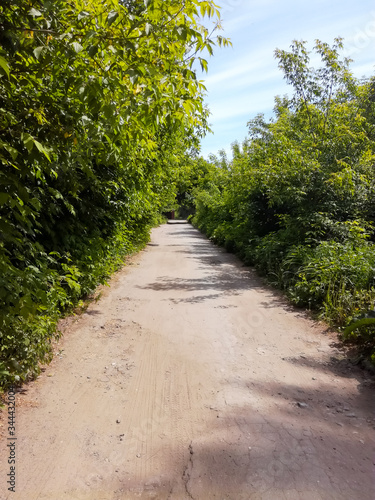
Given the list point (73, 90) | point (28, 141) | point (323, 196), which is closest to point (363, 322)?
point (73, 90)

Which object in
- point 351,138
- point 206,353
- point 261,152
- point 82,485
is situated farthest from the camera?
point 261,152

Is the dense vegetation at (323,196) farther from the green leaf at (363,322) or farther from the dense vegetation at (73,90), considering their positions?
the dense vegetation at (73,90)

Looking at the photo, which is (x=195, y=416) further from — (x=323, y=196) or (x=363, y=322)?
(x=323, y=196)

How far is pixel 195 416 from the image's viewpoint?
3.76 meters

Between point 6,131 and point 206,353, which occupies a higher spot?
point 6,131

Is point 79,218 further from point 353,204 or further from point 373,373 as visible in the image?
point 353,204

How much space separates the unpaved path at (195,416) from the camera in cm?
284

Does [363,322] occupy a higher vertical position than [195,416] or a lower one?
higher

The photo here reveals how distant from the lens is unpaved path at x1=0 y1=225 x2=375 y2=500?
2842 millimetres

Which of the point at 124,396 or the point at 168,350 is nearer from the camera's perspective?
the point at 124,396

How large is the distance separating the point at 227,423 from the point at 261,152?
11.3 metres

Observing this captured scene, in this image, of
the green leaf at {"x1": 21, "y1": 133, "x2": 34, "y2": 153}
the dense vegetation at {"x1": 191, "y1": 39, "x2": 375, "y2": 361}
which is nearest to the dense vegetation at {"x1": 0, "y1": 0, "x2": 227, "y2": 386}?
the green leaf at {"x1": 21, "y1": 133, "x2": 34, "y2": 153}

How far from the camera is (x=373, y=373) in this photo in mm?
4797

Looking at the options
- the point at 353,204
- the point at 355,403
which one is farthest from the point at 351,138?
the point at 355,403
